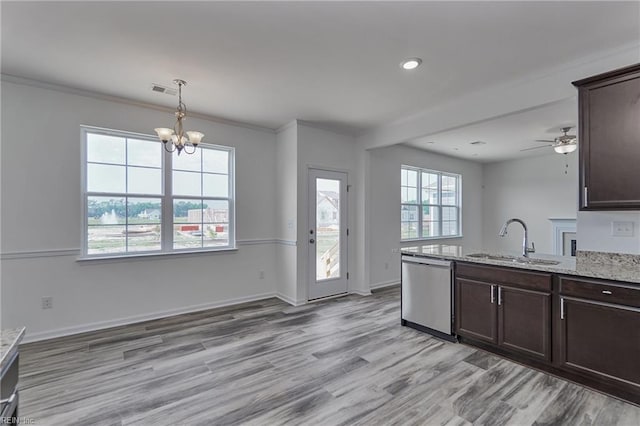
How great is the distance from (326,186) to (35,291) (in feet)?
12.6

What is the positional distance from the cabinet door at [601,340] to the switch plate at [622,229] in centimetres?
76

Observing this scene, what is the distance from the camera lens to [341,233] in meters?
5.11

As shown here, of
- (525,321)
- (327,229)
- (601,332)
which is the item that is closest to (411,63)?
(525,321)

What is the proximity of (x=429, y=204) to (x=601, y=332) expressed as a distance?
469cm

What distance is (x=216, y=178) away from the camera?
455 cm

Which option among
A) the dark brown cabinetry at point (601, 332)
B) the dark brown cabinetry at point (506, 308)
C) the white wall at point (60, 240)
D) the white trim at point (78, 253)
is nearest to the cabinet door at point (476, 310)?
the dark brown cabinetry at point (506, 308)

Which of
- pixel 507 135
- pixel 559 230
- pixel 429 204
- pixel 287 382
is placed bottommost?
pixel 287 382

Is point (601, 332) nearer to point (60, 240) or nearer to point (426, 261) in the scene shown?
point (426, 261)

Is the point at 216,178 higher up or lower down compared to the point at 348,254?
higher up

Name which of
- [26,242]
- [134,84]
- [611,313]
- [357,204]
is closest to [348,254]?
[357,204]

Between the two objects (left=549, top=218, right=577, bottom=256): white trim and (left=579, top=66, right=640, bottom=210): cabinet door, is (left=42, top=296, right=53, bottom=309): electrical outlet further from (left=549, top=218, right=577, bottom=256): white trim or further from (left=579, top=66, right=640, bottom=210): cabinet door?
(left=549, top=218, right=577, bottom=256): white trim

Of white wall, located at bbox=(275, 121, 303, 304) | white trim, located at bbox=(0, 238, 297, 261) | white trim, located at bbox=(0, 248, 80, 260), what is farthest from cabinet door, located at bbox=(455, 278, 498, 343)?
white trim, located at bbox=(0, 248, 80, 260)

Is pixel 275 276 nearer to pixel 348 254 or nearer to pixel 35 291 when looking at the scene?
pixel 348 254

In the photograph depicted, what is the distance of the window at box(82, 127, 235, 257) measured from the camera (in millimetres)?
3639
